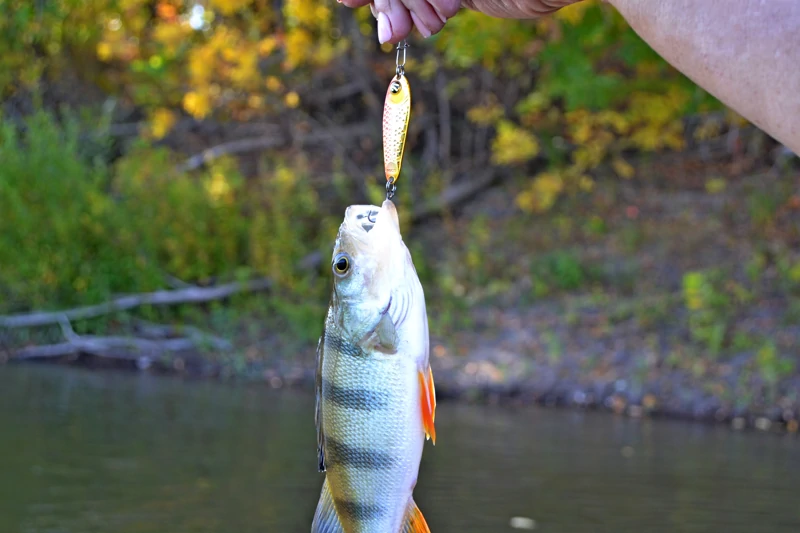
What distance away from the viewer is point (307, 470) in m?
7.38

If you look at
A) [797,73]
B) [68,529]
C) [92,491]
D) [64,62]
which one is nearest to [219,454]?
[92,491]

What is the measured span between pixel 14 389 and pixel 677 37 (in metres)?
9.43

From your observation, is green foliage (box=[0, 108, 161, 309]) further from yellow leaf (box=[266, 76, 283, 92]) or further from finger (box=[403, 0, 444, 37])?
finger (box=[403, 0, 444, 37])

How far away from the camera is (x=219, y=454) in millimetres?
7812

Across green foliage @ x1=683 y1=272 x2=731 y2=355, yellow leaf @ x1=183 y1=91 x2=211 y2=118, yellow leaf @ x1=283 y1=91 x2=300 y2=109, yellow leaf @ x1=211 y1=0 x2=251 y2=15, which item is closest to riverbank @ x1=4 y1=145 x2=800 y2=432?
green foliage @ x1=683 y1=272 x2=731 y2=355

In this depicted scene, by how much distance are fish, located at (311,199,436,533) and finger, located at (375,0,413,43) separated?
2.22 feet

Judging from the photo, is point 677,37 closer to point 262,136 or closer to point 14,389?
point 14,389

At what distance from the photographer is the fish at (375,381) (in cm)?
213

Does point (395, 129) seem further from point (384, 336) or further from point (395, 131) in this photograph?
point (384, 336)

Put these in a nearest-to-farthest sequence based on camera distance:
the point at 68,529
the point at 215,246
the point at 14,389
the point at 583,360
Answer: the point at 68,529, the point at 14,389, the point at 583,360, the point at 215,246

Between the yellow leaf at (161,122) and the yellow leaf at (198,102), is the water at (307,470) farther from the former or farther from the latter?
the yellow leaf at (161,122)

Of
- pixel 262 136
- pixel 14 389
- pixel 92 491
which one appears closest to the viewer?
pixel 92 491

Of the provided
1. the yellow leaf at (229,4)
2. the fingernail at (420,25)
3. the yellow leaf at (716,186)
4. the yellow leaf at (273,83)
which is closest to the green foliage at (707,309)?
the yellow leaf at (716,186)

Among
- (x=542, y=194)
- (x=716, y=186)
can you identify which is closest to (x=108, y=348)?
(x=542, y=194)
